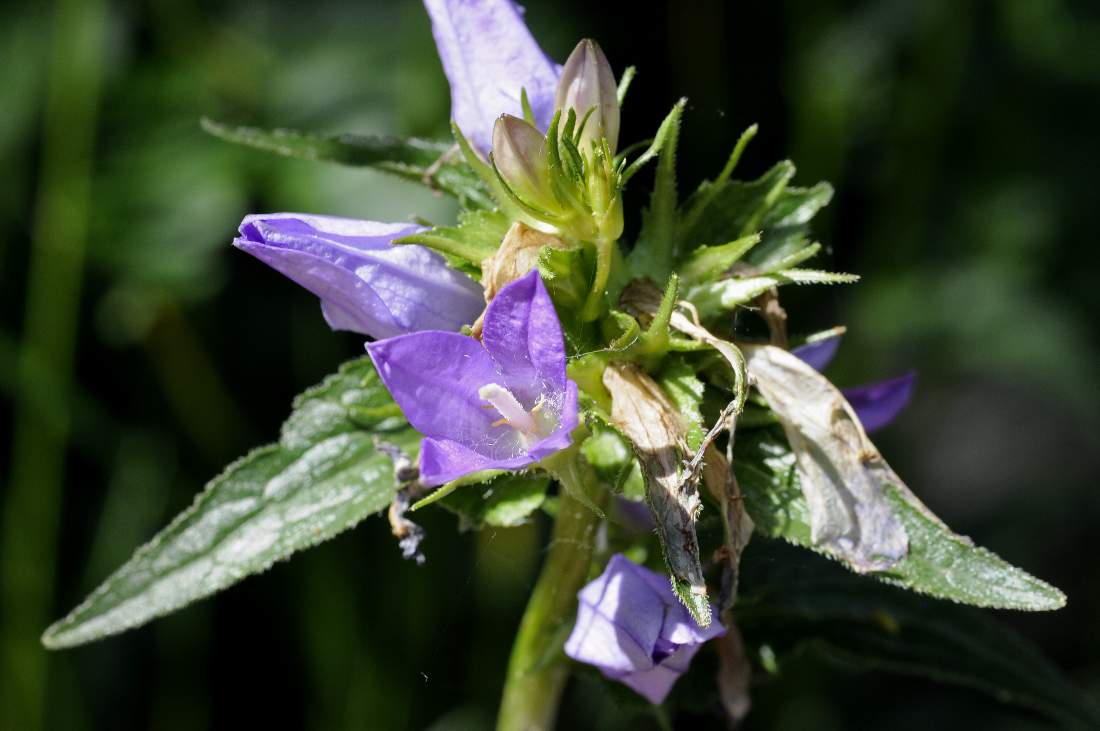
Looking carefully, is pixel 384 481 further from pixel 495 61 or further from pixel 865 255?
pixel 865 255

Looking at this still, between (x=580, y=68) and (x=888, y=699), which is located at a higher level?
(x=580, y=68)

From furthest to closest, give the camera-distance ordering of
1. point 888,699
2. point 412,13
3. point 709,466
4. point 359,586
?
point 888,699 < point 412,13 < point 359,586 < point 709,466

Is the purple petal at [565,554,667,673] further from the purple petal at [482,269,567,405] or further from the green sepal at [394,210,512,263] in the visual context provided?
the green sepal at [394,210,512,263]

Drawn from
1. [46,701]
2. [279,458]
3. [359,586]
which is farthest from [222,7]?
[279,458]

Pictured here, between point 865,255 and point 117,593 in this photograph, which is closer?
point 117,593

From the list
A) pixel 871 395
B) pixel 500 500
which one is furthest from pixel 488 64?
pixel 871 395

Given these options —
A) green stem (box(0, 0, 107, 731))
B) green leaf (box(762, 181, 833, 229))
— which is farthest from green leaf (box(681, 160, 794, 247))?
green stem (box(0, 0, 107, 731))
